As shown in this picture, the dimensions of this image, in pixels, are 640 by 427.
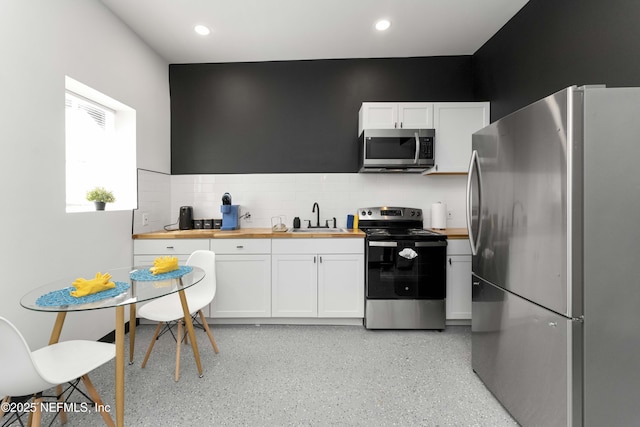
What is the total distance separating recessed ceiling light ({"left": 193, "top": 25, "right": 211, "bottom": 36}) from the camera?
269 cm

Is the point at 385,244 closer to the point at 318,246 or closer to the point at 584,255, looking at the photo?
the point at 318,246

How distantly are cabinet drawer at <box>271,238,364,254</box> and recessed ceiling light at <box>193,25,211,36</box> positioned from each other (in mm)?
2147

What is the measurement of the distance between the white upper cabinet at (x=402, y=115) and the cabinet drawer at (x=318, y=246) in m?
1.25

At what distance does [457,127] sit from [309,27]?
181cm

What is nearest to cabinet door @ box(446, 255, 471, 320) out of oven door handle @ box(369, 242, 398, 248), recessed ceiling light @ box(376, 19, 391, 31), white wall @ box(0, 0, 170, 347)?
oven door handle @ box(369, 242, 398, 248)

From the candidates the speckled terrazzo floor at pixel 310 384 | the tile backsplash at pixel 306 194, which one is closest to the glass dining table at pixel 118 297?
the speckled terrazzo floor at pixel 310 384

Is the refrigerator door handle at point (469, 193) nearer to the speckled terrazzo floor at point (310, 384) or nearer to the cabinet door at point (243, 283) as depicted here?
the speckled terrazzo floor at point (310, 384)

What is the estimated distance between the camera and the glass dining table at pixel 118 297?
131 cm

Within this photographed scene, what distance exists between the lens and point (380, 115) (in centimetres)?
299

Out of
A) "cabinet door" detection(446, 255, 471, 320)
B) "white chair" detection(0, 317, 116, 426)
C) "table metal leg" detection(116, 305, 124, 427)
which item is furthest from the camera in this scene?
"cabinet door" detection(446, 255, 471, 320)

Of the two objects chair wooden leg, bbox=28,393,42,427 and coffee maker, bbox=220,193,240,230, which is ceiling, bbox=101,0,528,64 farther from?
chair wooden leg, bbox=28,393,42,427

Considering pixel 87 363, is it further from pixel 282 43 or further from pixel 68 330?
pixel 282 43

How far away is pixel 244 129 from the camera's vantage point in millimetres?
3395

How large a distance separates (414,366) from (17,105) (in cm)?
319
